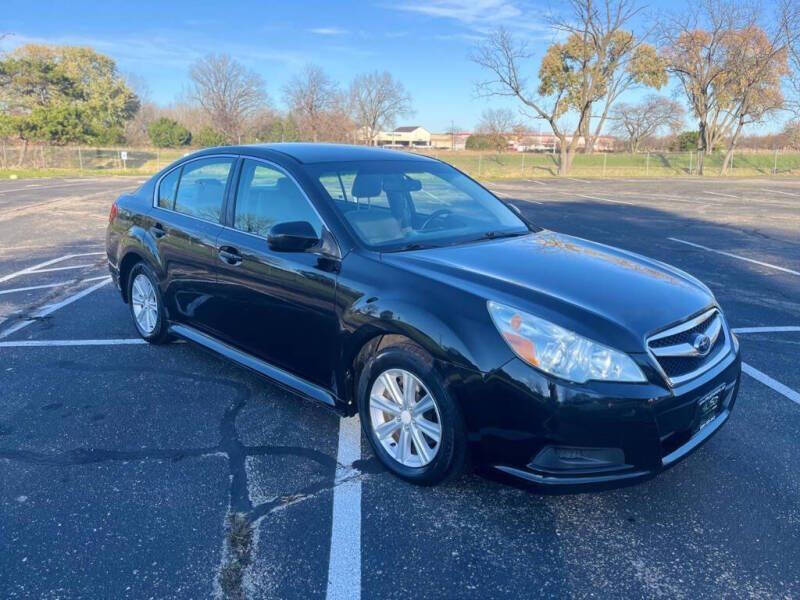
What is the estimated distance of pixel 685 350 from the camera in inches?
116

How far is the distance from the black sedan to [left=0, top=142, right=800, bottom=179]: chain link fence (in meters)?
32.2

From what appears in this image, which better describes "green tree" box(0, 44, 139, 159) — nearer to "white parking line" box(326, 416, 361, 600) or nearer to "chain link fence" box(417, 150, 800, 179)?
"chain link fence" box(417, 150, 800, 179)

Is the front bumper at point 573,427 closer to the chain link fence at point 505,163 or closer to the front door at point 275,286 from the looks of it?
the front door at point 275,286

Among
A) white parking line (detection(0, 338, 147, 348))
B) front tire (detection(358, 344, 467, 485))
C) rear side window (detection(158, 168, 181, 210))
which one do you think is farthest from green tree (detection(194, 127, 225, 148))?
front tire (detection(358, 344, 467, 485))

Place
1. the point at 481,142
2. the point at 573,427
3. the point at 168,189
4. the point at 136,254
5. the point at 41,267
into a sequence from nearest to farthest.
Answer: the point at 573,427 < the point at 168,189 < the point at 136,254 < the point at 41,267 < the point at 481,142

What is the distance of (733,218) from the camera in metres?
14.7

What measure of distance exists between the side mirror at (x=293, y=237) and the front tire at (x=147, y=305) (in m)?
1.91

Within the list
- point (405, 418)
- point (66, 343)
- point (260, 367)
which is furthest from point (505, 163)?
point (405, 418)

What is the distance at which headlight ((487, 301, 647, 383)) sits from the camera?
106 inches

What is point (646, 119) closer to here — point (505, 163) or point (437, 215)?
point (505, 163)

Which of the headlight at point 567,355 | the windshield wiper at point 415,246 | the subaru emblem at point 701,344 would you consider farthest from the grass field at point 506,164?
the headlight at point 567,355

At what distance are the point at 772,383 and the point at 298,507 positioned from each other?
3.48m

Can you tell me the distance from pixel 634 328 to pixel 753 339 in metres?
3.38

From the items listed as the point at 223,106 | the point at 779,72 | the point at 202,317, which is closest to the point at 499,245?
the point at 202,317
